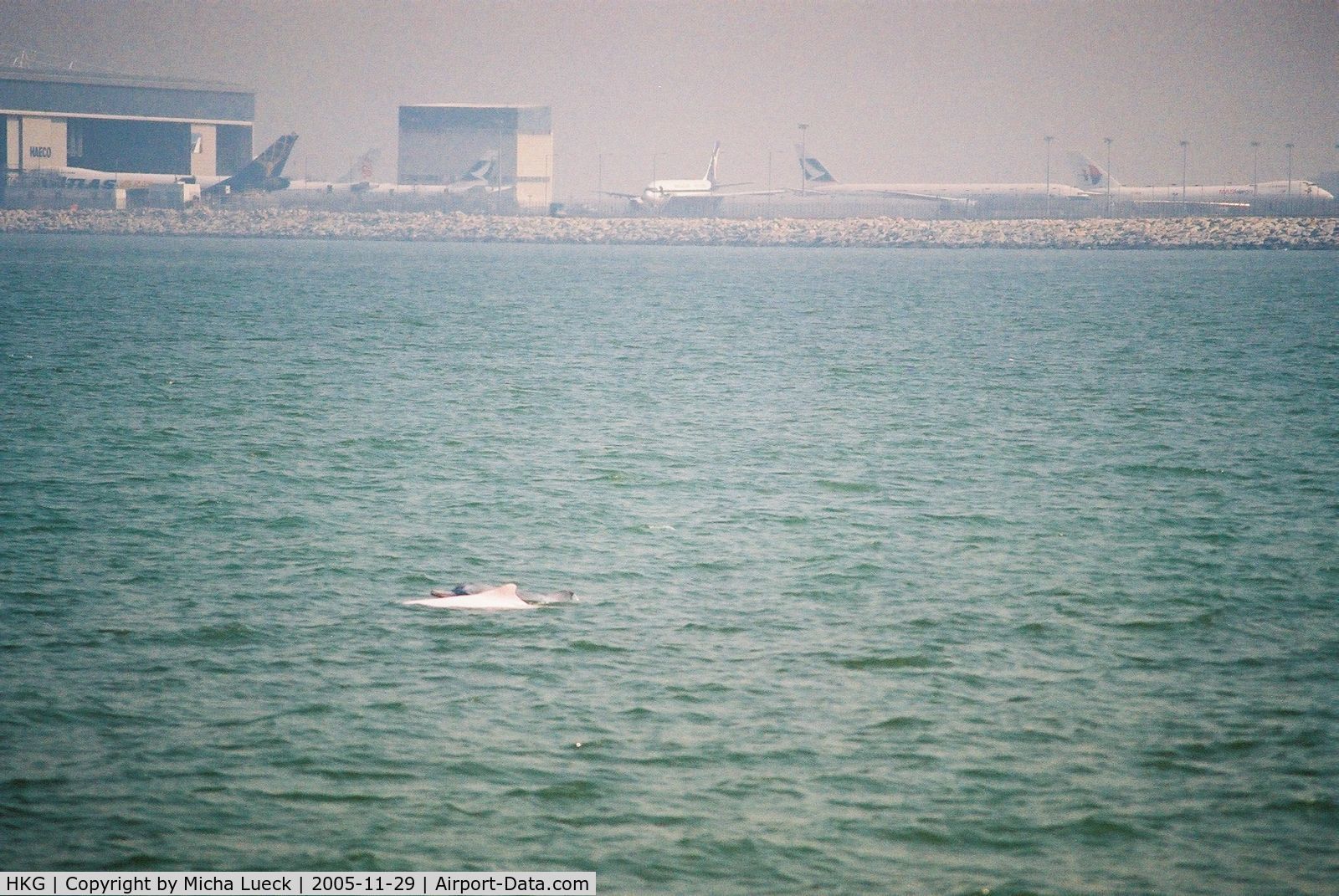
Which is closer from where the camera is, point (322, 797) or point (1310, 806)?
point (1310, 806)

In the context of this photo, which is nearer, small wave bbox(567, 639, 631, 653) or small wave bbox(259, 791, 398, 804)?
small wave bbox(259, 791, 398, 804)

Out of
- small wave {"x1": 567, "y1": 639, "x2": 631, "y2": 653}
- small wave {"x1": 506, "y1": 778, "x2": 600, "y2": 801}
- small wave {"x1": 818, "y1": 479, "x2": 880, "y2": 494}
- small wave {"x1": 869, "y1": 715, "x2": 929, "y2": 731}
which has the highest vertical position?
small wave {"x1": 818, "y1": 479, "x2": 880, "y2": 494}

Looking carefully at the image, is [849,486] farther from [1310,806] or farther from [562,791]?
[562,791]

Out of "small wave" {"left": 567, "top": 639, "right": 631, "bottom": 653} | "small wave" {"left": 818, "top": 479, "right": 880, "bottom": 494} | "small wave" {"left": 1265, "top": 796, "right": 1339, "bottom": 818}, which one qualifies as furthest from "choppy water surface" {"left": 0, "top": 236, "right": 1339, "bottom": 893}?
"small wave" {"left": 818, "top": 479, "right": 880, "bottom": 494}

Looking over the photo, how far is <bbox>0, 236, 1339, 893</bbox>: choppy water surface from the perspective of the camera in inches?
554

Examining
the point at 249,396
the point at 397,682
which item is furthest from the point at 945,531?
the point at 249,396
